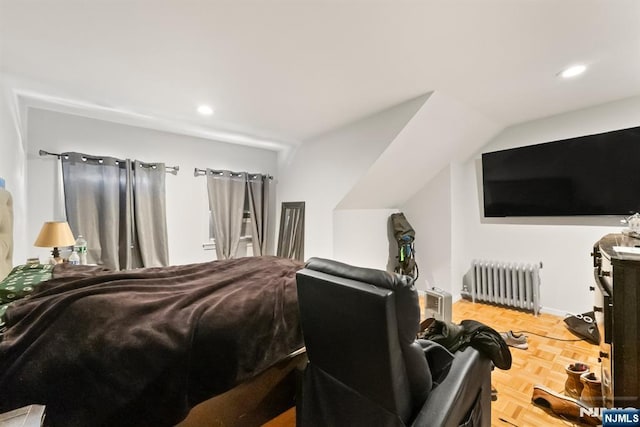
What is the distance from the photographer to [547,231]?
3152mm

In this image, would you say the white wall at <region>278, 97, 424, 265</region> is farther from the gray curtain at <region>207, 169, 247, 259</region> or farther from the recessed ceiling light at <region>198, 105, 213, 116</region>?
the recessed ceiling light at <region>198, 105, 213, 116</region>

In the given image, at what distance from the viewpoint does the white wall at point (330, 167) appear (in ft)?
9.38

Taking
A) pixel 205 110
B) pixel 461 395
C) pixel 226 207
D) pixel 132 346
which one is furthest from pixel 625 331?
pixel 226 207

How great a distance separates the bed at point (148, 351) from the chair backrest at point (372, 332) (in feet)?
1.38

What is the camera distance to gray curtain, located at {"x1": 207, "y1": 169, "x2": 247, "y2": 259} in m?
3.83

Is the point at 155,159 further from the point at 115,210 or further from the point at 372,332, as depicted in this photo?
the point at 372,332

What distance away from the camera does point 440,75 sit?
2117 millimetres

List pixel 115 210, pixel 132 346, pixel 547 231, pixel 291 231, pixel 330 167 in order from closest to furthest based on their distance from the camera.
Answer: pixel 132 346 < pixel 115 210 < pixel 547 231 < pixel 330 167 < pixel 291 231

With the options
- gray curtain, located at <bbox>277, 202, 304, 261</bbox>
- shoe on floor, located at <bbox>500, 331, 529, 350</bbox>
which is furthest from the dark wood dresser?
gray curtain, located at <bbox>277, 202, 304, 261</bbox>

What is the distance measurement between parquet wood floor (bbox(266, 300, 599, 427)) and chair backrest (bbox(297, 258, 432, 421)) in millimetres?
861

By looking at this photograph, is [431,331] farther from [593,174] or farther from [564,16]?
[593,174]

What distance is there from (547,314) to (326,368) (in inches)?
130

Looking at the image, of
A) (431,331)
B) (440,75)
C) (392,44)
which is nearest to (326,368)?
(431,331)

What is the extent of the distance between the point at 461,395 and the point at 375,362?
41cm
